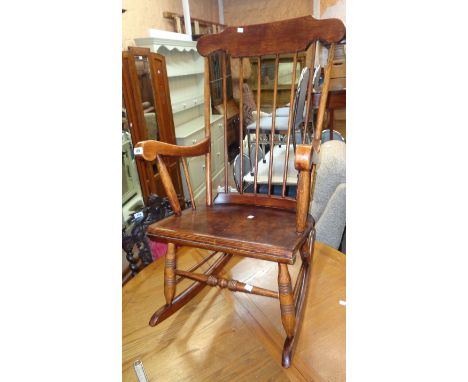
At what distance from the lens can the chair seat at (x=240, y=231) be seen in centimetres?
73

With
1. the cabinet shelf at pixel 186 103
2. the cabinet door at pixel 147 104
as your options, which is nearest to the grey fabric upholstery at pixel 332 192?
the cabinet door at pixel 147 104

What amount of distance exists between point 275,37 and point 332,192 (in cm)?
67

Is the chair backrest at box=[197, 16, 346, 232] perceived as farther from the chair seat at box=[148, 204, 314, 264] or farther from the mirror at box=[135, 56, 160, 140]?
the mirror at box=[135, 56, 160, 140]

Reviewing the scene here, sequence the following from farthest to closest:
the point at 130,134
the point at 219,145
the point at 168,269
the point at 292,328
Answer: the point at 219,145, the point at 130,134, the point at 168,269, the point at 292,328

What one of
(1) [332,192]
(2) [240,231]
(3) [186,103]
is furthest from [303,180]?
(3) [186,103]

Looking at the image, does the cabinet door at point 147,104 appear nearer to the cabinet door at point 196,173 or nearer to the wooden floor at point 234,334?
the cabinet door at point 196,173

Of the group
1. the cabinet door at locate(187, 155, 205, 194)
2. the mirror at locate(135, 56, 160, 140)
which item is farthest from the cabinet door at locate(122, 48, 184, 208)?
the cabinet door at locate(187, 155, 205, 194)

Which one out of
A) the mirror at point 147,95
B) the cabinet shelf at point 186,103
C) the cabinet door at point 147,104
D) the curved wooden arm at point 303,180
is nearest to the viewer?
the curved wooden arm at point 303,180

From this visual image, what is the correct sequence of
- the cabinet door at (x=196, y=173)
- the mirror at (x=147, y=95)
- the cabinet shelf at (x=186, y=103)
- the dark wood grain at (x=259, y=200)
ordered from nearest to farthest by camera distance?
1. the dark wood grain at (x=259, y=200)
2. the mirror at (x=147, y=95)
3. the cabinet door at (x=196, y=173)
4. the cabinet shelf at (x=186, y=103)

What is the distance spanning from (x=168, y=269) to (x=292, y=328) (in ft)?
1.26

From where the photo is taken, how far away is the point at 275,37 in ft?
3.14
